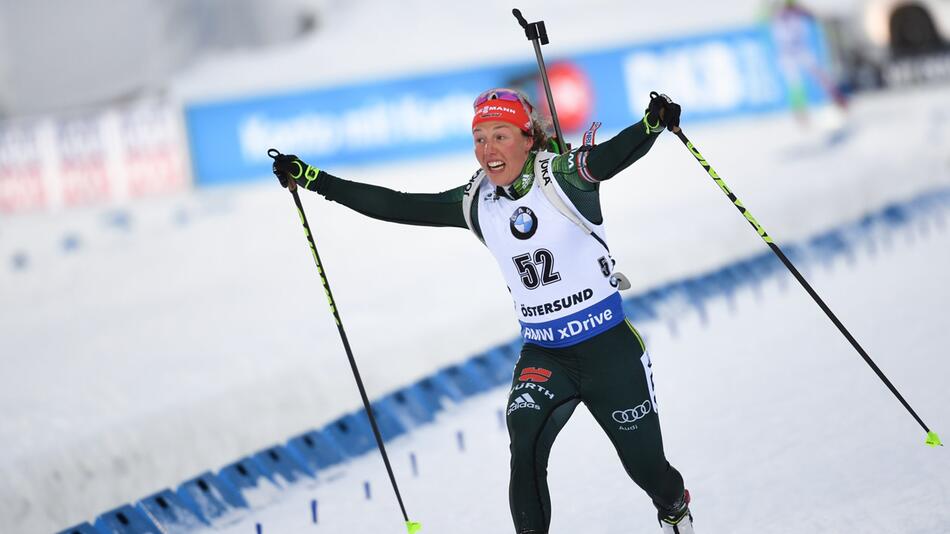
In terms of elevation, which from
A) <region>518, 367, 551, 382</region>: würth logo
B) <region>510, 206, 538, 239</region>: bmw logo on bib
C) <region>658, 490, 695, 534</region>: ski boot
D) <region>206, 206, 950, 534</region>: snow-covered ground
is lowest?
<region>206, 206, 950, 534</region>: snow-covered ground

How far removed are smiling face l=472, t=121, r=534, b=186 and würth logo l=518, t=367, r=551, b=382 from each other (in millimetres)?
704

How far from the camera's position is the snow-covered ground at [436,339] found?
5.27 metres

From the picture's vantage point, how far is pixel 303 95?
18938 millimetres

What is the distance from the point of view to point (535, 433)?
3676 mm

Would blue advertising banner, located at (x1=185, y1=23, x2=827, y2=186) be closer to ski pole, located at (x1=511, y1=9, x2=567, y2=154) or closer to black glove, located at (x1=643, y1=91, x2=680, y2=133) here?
ski pole, located at (x1=511, y1=9, x2=567, y2=154)

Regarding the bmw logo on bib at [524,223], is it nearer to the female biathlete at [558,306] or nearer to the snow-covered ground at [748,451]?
the female biathlete at [558,306]

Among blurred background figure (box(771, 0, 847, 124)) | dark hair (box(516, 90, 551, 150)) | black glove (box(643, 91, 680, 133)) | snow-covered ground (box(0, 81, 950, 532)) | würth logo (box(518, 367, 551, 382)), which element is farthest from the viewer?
blurred background figure (box(771, 0, 847, 124))

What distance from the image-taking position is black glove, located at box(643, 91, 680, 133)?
3.51 meters

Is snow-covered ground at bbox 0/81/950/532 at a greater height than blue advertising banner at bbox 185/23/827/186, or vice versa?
blue advertising banner at bbox 185/23/827/186

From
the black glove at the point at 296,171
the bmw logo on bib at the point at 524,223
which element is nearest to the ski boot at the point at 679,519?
the bmw logo on bib at the point at 524,223

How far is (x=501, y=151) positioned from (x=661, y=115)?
612mm

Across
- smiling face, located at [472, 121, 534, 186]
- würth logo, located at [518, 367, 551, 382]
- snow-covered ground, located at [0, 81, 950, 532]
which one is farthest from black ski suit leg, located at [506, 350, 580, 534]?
snow-covered ground, located at [0, 81, 950, 532]

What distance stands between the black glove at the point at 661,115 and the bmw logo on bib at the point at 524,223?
0.53m

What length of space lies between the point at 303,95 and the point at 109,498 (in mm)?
13163
